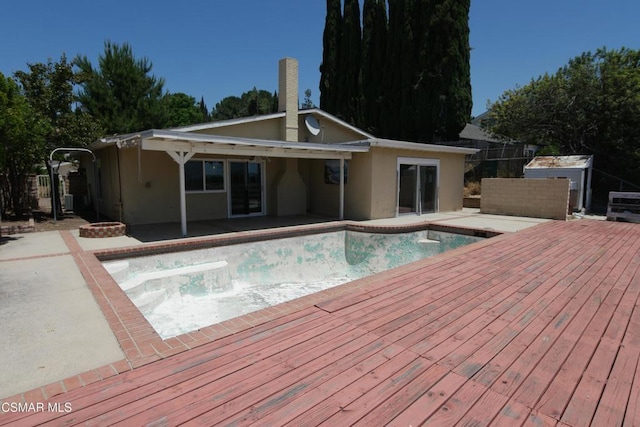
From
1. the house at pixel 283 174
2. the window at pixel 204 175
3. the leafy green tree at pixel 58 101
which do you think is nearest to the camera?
the house at pixel 283 174

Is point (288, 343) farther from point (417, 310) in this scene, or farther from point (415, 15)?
point (415, 15)

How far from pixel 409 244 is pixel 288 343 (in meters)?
7.30

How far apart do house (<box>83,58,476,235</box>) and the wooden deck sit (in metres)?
6.03

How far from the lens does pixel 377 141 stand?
10.5m

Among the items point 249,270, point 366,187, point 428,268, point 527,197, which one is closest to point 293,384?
point 428,268

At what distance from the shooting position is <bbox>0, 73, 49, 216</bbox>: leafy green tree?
638cm

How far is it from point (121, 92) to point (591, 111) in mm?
23303

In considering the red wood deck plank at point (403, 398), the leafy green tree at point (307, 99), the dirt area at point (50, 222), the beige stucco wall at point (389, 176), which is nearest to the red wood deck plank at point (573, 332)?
the red wood deck plank at point (403, 398)

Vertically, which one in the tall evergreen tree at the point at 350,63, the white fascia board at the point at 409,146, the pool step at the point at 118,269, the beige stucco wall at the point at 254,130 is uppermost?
the tall evergreen tree at the point at 350,63

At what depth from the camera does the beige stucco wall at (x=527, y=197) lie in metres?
10.9

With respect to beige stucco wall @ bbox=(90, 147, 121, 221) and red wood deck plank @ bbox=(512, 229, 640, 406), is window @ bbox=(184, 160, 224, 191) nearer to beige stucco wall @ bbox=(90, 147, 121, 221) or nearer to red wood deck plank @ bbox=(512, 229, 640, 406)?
beige stucco wall @ bbox=(90, 147, 121, 221)

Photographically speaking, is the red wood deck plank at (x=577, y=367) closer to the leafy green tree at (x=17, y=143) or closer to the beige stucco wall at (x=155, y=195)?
the leafy green tree at (x=17, y=143)

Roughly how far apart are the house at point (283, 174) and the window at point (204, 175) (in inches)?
1.1

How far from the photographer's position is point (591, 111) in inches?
583
